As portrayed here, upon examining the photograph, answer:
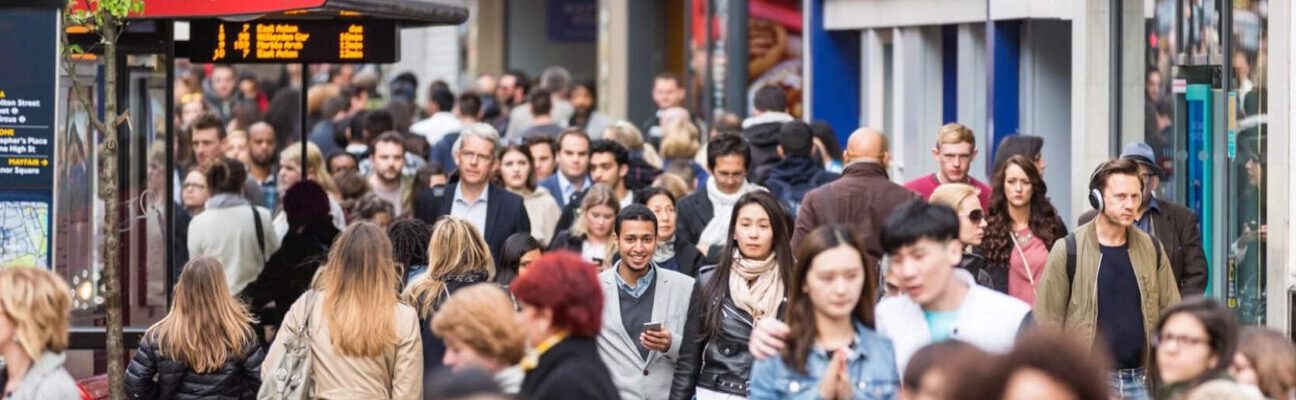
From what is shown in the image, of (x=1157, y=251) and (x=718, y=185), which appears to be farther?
(x=718, y=185)

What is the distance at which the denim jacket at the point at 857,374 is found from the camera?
716 cm

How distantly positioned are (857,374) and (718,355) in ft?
8.42

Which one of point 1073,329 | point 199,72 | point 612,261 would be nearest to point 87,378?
point 612,261

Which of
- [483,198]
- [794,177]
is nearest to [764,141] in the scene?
[794,177]

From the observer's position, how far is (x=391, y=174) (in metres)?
17.7

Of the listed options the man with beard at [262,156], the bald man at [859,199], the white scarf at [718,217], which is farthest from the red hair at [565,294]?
the man with beard at [262,156]

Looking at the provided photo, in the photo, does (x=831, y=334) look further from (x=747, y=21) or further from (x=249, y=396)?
(x=747, y=21)

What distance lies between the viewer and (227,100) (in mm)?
29000

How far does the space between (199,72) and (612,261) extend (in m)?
17.6

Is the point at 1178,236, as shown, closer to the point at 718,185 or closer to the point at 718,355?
the point at 718,355

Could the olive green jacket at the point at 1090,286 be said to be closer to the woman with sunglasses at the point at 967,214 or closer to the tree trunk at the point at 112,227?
the woman with sunglasses at the point at 967,214

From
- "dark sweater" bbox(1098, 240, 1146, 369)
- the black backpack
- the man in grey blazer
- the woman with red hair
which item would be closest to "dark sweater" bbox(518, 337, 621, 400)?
the woman with red hair

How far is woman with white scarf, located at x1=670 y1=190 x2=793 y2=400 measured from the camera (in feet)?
31.7

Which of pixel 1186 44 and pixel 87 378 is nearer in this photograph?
pixel 87 378
